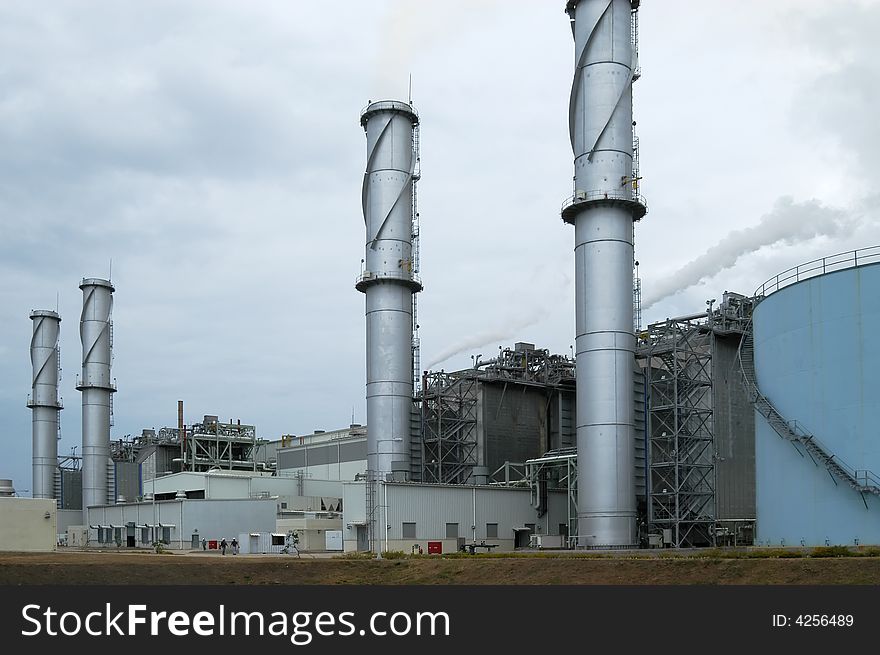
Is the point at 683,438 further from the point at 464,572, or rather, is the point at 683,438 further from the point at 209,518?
the point at 209,518

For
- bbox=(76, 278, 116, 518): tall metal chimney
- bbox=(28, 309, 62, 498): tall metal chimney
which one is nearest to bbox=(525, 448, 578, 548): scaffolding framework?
bbox=(76, 278, 116, 518): tall metal chimney

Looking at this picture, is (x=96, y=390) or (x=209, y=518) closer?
(x=209, y=518)

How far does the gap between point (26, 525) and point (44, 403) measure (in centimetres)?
5593

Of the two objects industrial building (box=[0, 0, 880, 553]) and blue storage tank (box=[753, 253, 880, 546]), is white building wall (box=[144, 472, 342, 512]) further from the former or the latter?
blue storage tank (box=[753, 253, 880, 546])

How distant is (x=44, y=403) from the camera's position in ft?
385

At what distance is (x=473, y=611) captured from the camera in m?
25.6

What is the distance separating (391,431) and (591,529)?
1920cm

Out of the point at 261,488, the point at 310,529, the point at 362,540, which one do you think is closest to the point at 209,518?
the point at 310,529

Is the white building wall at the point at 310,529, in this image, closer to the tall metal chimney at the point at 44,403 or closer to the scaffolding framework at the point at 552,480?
the scaffolding framework at the point at 552,480

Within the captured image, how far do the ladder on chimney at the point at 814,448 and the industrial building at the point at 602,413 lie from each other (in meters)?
0.09

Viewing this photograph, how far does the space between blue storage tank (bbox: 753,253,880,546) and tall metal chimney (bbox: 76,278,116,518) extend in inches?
2934

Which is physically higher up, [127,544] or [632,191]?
[632,191]

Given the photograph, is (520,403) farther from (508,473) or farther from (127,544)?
(127,544)

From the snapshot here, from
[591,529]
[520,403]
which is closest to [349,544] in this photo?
[591,529]
